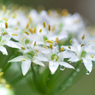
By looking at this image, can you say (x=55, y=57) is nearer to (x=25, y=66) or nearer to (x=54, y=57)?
(x=54, y=57)

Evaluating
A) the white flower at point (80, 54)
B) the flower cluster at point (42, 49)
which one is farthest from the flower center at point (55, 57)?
the white flower at point (80, 54)

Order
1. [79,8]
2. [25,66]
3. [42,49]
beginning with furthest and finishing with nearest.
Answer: [79,8], [42,49], [25,66]

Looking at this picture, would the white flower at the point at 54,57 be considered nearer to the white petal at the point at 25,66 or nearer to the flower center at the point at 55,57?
the flower center at the point at 55,57

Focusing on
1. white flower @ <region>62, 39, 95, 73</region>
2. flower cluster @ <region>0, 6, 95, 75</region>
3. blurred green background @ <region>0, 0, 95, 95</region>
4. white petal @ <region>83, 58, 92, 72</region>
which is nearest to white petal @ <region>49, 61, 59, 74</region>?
flower cluster @ <region>0, 6, 95, 75</region>

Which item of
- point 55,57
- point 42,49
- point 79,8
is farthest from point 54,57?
point 79,8

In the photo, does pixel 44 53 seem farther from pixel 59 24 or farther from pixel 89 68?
pixel 59 24

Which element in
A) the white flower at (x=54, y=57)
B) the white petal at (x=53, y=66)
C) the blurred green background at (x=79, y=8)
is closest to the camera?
the white petal at (x=53, y=66)

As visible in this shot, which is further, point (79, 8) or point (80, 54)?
point (79, 8)

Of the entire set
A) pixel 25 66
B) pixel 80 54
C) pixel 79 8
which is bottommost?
pixel 25 66

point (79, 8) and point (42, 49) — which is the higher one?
point (79, 8)

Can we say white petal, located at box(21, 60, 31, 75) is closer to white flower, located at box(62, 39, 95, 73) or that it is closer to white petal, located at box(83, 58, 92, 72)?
white flower, located at box(62, 39, 95, 73)

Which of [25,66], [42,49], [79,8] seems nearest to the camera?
[25,66]

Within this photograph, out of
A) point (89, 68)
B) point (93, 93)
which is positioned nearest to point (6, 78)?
point (89, 68)
